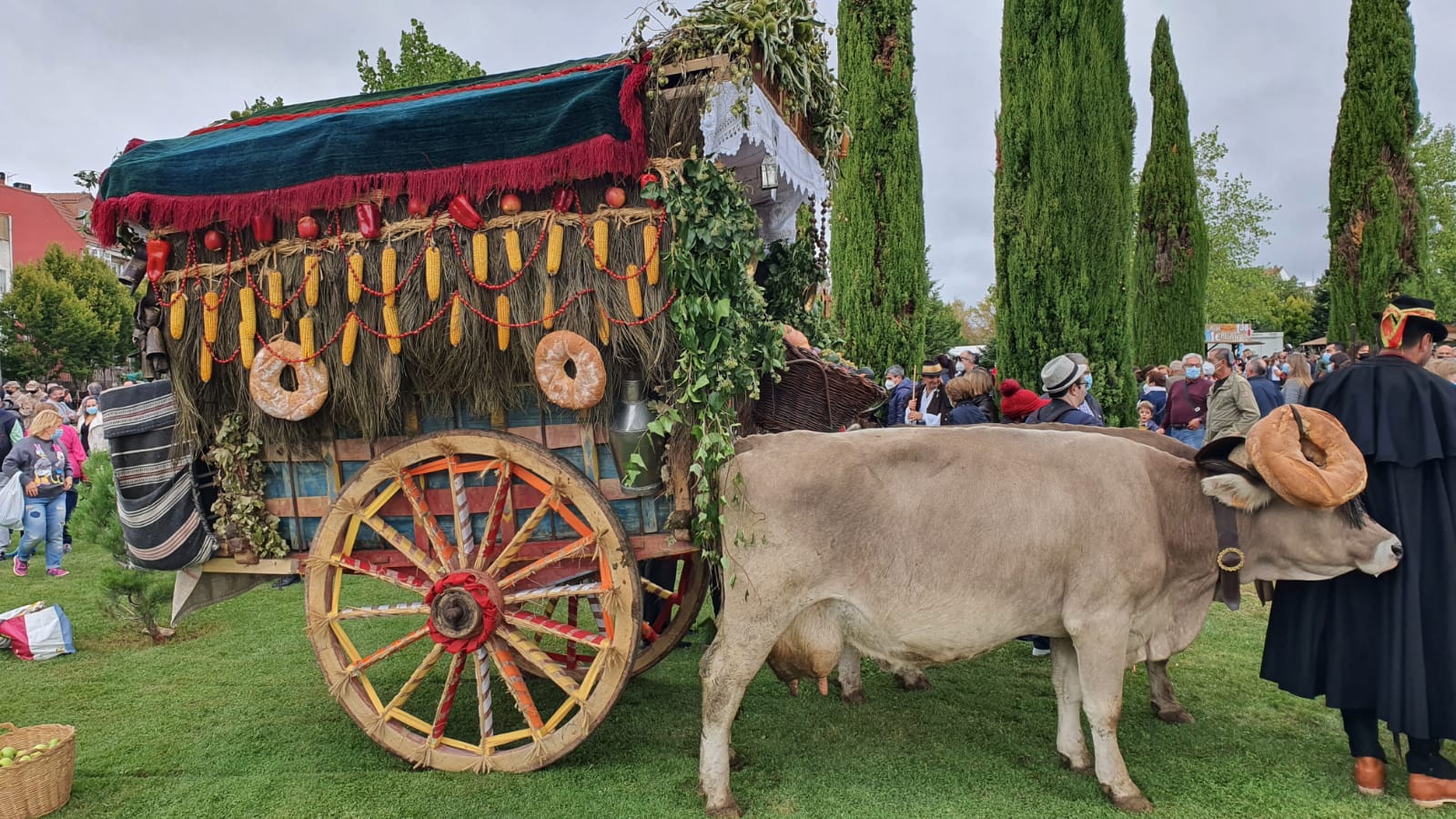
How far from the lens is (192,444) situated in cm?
414

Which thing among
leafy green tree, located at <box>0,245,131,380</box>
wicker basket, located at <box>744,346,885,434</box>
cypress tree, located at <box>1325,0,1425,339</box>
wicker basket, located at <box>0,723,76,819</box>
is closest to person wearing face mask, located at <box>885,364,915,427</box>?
wicker basket, located at <box>744,346,885,434</box>

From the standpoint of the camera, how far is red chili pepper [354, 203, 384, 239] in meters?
3.81

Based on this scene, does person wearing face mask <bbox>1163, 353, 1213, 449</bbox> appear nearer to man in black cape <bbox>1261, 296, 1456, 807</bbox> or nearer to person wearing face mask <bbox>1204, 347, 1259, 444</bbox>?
person wearing face mask <bbox>1204, 347, 1259, 444</bbox>

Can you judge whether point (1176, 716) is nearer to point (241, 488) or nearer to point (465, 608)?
point (465, 608)

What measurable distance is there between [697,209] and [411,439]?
1.71m

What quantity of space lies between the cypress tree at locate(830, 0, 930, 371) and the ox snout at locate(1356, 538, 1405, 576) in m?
8.97

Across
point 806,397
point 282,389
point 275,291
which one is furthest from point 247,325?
point 806,397

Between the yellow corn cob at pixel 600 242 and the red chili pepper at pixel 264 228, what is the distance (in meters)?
1.51

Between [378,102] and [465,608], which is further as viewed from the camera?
[378,102]

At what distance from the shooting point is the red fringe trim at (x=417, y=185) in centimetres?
355

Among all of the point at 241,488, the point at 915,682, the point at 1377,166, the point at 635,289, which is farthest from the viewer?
the point at 1377,166

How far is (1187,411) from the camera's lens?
9734 mm

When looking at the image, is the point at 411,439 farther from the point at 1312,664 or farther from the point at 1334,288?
the point at 1334,288

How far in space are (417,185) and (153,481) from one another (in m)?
1.86
